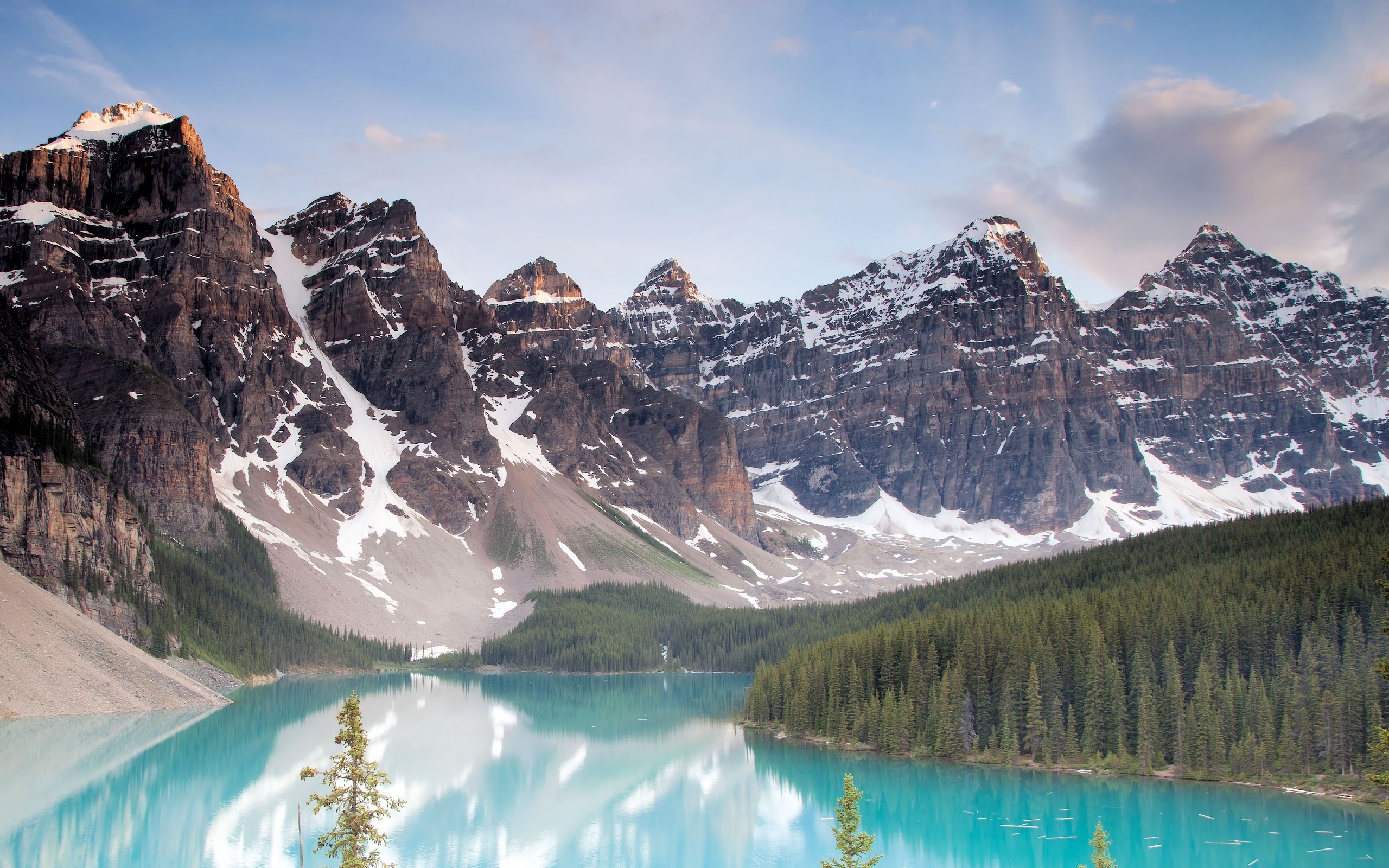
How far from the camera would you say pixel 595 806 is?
64188mm

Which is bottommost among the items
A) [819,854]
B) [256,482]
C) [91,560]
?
[819,854]

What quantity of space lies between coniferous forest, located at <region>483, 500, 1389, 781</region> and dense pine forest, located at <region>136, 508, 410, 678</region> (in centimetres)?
5245

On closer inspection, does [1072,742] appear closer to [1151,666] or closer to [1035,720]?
[1035,720]

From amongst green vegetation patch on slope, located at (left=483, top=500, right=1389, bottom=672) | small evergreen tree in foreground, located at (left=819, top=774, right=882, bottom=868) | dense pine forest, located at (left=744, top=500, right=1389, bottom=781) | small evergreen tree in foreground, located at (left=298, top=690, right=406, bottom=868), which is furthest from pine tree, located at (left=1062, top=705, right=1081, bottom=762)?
small evergreen tree in foreground, located at (left=298, top=690, right=406, bottom=868)

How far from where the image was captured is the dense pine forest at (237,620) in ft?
377

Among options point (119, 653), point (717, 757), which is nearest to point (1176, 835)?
point (717, 757)

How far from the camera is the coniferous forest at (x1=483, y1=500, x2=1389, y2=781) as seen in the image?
64.9 metres

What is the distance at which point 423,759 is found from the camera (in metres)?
76.1

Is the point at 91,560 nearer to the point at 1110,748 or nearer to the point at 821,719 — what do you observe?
the point at 821,719

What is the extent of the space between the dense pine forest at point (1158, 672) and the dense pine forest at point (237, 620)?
55.4m

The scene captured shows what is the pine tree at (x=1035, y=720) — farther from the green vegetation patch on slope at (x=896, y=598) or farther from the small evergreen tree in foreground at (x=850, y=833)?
the small evergreen tree in foreground at (x=850, y=833)

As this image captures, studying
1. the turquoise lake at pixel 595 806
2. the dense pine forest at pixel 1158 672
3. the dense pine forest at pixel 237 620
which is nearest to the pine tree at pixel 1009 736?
the dense pine forest at pixel 1158 672

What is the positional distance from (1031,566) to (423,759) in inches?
2365

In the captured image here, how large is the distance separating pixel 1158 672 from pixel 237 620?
92.4m
